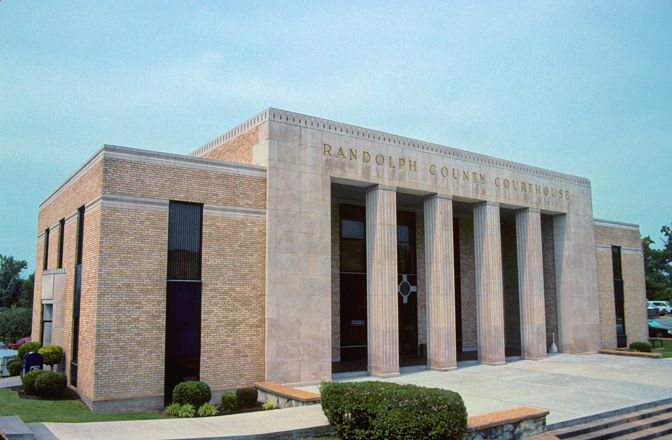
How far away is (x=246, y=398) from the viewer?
1741 cm

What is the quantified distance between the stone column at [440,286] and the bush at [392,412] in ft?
38.3

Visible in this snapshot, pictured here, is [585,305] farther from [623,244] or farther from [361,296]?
[361,296]

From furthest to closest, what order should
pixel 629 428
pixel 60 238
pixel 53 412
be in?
1. pixel 60 238
2. pixel 53 412
3. pixel 629 428

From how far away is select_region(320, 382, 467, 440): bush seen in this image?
11047 millimetres

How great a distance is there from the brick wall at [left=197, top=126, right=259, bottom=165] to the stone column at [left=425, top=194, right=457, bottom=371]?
333 inches

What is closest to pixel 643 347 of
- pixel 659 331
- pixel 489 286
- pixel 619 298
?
pixel 619 298

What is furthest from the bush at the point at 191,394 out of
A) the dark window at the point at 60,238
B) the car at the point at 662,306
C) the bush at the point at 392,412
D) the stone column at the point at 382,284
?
the car at the point at 662,306

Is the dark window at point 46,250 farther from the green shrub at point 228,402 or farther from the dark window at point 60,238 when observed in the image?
the green shrub at point 228,402

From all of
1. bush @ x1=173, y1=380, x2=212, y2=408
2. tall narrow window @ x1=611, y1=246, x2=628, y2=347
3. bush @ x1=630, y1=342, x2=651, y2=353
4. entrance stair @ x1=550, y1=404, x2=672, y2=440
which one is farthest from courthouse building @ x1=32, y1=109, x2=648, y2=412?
entrance stair @ x1=550, y1=404, x2=672, y2=440

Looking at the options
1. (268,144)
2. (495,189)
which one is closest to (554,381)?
(495,189)

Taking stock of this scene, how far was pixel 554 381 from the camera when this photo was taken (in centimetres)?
2058

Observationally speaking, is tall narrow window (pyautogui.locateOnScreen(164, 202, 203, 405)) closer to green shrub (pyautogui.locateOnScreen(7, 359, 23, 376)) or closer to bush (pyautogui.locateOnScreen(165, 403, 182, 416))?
bush (pyautogui.locateOnScreen(165, 403, 182, 416))

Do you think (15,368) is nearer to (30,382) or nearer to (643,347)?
(30,382)

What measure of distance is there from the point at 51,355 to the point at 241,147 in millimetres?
10267
